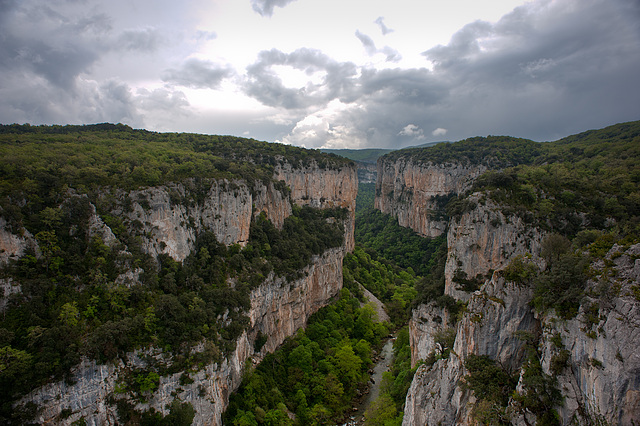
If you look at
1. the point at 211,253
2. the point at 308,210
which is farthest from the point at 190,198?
the point at 308,210

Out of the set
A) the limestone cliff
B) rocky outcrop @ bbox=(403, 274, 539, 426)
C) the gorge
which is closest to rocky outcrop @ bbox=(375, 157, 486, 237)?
the gorge

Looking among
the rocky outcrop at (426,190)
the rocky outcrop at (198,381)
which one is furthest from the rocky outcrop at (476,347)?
the rocky outcrop at (426,190)

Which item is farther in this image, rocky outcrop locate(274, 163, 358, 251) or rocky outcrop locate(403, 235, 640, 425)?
rocky outcrop locate(274, 163, 358, 251)

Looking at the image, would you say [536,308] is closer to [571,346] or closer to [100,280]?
[571,346]

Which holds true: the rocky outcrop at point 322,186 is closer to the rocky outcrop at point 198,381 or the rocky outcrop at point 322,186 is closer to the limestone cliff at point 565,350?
the rocky outcrop at point 198,381

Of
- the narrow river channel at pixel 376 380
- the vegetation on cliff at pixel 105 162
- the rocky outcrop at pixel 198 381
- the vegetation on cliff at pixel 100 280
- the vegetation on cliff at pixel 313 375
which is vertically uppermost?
the vegetation on cliff at pixel 105 162

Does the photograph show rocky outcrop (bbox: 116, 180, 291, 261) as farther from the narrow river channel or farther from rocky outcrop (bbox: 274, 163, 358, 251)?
the narrow river channel
